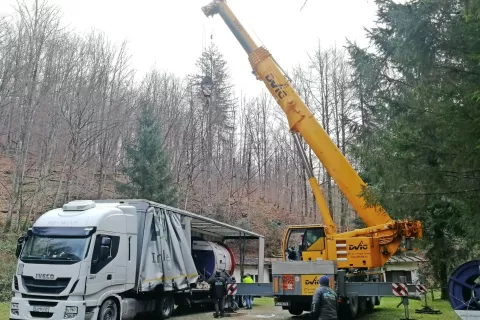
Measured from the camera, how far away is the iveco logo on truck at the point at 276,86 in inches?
527

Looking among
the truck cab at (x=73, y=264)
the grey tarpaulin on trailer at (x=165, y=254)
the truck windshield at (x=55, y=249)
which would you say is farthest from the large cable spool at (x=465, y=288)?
the truck windshield at (x=55, y=249)

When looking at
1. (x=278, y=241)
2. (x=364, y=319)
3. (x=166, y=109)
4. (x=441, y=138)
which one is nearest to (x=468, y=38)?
(x=441, y=138)

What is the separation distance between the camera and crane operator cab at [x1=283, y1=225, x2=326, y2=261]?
13.0 m

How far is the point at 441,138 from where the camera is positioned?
7.57 metres

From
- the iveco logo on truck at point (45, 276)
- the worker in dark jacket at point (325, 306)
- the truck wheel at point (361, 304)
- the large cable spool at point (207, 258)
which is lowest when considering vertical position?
the truck wheel at point (361, 304)

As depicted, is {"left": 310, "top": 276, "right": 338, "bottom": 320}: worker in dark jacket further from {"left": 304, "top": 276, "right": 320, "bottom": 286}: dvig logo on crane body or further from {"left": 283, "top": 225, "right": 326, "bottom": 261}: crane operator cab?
{"left": 283, "top": 225, "right": 326, "bottom": 261}: crane operator cab

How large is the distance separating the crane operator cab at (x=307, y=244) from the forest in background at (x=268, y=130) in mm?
2408

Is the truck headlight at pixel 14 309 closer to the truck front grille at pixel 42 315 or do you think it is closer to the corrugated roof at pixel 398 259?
the truck front grille at pixel 42 315

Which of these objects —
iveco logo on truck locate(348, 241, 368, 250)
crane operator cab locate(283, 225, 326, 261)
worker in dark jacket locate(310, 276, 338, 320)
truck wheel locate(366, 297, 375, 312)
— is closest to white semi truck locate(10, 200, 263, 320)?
crane operator cab locate(283, 225, 326, 261)

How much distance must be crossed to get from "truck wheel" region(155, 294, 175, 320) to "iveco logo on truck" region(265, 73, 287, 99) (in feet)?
23.4

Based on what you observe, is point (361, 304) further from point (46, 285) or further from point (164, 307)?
point (46, 285)

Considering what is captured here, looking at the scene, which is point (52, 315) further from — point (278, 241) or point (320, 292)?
point (278, 241)

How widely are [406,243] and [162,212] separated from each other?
692cm

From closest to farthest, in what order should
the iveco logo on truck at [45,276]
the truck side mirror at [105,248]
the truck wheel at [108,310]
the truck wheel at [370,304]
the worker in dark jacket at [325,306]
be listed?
1. the worker in dark jacket at [325,306]
2. the iveco logo on truck at [45,276]
3. the truck wheel at [108,310]
4. the truck side mirror at [105,248]
5. the truck wheel at [370,304]
